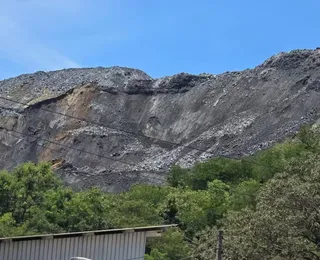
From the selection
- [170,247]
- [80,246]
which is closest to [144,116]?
[170,247]

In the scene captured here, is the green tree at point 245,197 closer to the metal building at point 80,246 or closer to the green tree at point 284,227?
the green tree at point 284,227

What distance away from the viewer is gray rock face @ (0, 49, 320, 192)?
71.3 m

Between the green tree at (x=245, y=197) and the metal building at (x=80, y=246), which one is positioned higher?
the green tree at (x=245, y=197)

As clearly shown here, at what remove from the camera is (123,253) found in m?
17.1

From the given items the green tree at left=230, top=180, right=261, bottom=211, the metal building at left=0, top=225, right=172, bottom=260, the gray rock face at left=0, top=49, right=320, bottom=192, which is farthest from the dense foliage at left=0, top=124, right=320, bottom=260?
the gray rock face at left=0, top=49, right=320, bottom=192

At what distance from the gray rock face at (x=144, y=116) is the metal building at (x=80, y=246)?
48854 mm

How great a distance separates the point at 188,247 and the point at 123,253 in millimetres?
12663

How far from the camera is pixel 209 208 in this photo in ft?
123

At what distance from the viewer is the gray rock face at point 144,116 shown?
234ft

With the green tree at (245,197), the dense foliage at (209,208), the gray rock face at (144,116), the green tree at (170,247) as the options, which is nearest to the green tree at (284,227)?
the dense foliage at (209,208)

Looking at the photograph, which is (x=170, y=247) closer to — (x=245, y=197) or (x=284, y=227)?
(x=245, y=197)

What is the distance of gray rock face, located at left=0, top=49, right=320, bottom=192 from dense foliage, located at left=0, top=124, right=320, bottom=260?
1404 cm

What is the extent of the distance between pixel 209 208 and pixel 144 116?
5269 centimetres

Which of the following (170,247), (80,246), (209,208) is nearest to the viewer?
(80,246)
